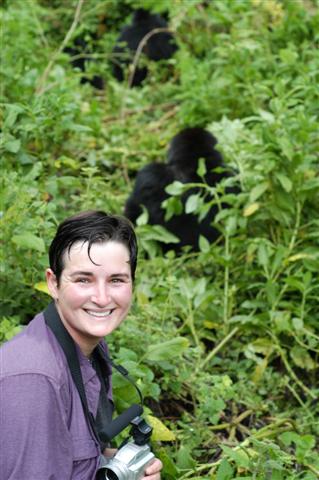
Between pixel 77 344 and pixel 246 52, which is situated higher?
pixel 246 52

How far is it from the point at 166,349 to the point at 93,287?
35.2 inches

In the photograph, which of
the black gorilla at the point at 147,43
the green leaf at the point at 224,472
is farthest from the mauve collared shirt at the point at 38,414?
the black gorilla at the point at 147,43

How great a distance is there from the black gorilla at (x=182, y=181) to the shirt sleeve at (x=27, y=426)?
2229mm

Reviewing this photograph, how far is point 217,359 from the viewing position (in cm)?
331

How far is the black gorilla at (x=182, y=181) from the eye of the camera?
3.97 metres

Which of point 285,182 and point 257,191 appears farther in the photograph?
point 257,191

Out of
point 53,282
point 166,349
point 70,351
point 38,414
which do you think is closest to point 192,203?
point 166,349

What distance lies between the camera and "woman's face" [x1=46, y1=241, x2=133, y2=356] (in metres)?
1.89

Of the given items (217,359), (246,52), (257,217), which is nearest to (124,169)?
(246,52)

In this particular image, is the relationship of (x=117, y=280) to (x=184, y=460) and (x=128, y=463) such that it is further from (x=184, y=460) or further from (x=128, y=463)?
(x=184, y=460)

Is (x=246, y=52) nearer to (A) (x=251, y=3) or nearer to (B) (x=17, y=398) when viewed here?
(A) (x=251, y=3)

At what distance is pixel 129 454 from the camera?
196 centimetres

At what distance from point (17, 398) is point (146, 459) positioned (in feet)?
1.48

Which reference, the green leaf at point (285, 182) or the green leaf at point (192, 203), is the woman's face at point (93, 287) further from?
the green leaf at point (192, 203)
